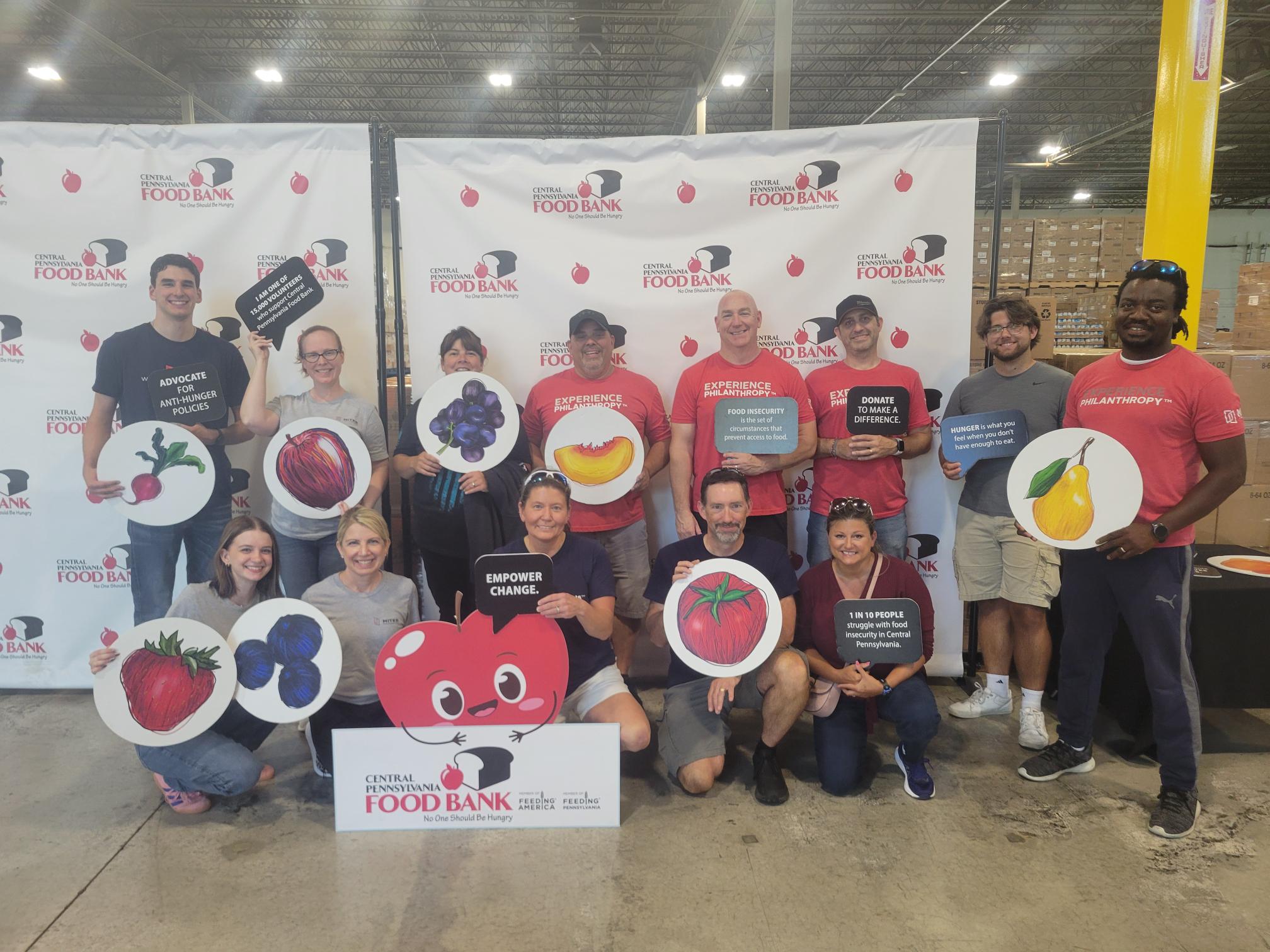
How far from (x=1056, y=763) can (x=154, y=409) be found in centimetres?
351

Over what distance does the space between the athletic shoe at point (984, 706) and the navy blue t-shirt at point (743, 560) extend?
1.09 m

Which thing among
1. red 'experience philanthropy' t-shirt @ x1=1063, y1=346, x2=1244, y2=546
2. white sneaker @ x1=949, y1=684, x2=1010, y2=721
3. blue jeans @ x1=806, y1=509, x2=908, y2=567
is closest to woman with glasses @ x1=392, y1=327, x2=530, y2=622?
blue jeans @ x1=806, y1=509, x2=908, y2=567

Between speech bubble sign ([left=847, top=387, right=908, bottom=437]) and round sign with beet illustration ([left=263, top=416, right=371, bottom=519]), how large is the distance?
189 cm

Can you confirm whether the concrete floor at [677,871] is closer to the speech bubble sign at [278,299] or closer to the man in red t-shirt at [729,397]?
the man in red t-shirt at [729,397]

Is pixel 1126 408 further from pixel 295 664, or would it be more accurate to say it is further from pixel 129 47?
pixel 129 47

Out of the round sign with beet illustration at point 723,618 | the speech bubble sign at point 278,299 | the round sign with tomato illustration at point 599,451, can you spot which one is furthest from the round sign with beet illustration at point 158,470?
the round sign with beet illustration at point 723,618

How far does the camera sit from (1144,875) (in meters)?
2.15

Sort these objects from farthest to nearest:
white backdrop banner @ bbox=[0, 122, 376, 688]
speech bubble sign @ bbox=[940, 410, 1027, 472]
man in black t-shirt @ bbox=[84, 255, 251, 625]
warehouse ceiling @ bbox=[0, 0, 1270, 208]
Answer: warehouse ceiling @ bbox=[0, 0, 1270, 208] < white backdrop banner @ bbox=[0, 122, 376, 688] < man in black t-shirt @ bbox=[84, 255, 251, 625] < speech bubble sign @ bbox=[940, 410, 1027, 472]

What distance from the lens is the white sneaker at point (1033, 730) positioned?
289 cm

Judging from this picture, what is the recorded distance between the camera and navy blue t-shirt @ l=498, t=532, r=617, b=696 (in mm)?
2543

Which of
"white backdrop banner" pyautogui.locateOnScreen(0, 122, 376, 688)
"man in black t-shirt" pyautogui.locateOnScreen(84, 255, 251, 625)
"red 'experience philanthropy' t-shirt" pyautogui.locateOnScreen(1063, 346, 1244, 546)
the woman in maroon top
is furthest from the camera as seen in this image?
"white backdrop banner" pyautogui.locateOnScreen(0, 122, 376, 688)

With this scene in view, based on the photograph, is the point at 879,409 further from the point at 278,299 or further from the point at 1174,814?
the point at 278,299

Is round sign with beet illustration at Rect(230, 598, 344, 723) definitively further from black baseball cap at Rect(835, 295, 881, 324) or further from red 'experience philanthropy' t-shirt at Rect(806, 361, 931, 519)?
black baseball cap at Rect(835, 295, 881, 324)

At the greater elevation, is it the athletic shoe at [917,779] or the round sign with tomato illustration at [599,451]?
the round sign with tomato illustration at [599,451]
